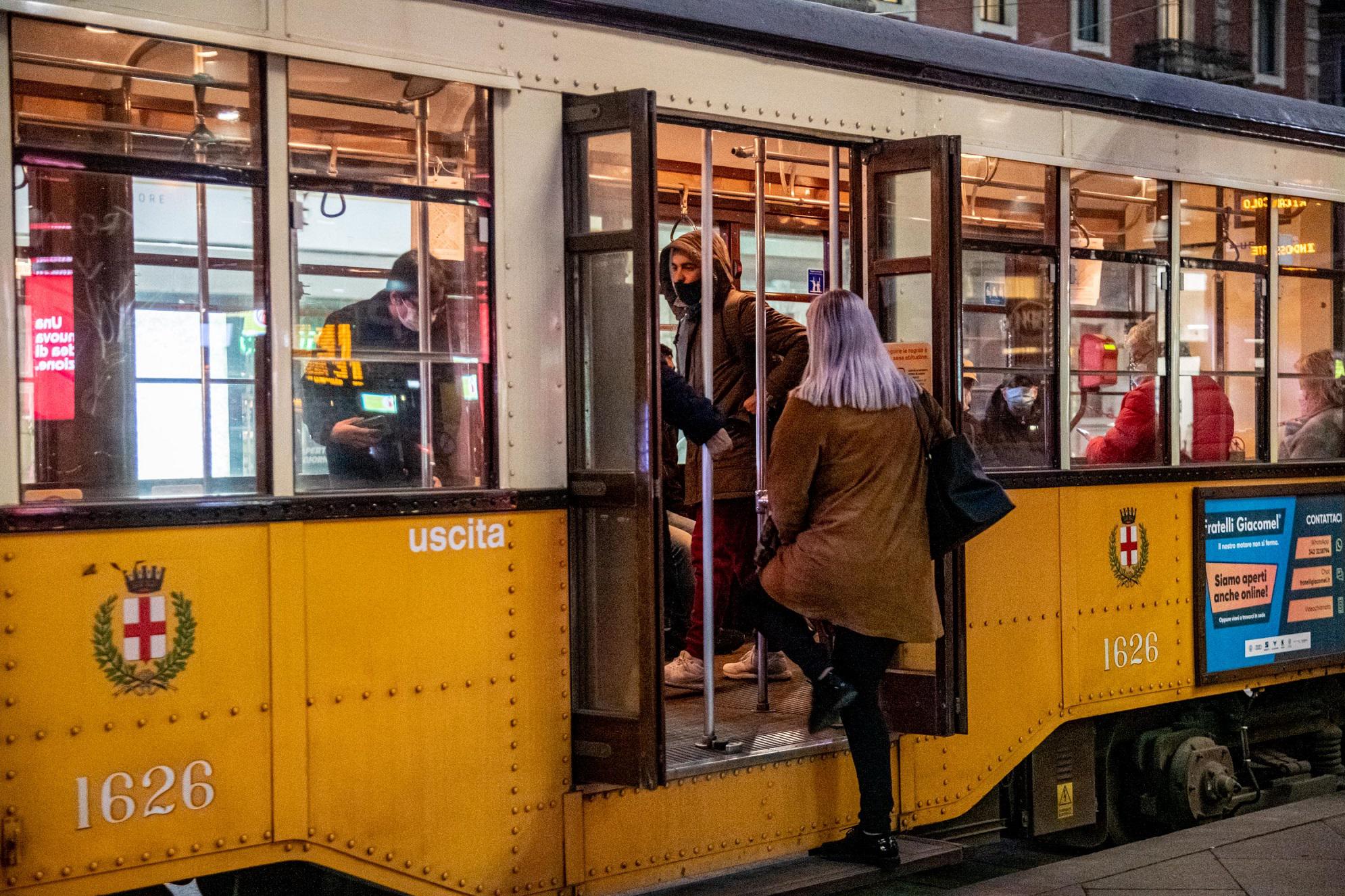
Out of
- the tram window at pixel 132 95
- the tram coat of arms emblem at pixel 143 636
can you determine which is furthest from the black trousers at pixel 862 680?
the tram window at pixel 132 95

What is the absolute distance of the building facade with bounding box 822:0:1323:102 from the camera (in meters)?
24.9

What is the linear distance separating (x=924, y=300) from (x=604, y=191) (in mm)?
1350

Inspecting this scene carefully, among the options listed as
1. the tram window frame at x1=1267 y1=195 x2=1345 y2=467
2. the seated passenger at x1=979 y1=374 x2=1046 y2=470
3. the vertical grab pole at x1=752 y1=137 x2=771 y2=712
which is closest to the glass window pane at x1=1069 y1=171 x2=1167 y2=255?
the seated passenger at x1=979 y1=374 x2=1046 y2=470

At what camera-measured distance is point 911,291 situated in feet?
16.5

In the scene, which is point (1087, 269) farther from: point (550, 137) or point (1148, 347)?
point (550, 137)

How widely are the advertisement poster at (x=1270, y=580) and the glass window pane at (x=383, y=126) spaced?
350cm

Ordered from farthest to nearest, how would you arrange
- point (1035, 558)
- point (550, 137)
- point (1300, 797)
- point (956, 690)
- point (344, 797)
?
1. point (1300, 797)
2. point (1035, 558)
3. point (956, 690)
4. point (550, 137)
5. point (344, 797)

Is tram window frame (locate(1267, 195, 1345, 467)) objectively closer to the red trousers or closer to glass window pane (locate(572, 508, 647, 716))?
the red trousers

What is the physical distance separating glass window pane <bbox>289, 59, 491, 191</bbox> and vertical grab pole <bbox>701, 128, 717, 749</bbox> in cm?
89

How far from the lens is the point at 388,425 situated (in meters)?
3.88

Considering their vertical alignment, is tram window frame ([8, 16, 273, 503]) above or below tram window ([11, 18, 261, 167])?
below

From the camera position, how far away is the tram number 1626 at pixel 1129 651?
18.5 ft

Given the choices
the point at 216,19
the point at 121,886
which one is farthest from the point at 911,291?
the point at 121,886

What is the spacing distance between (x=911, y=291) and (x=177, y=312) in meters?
2.56
